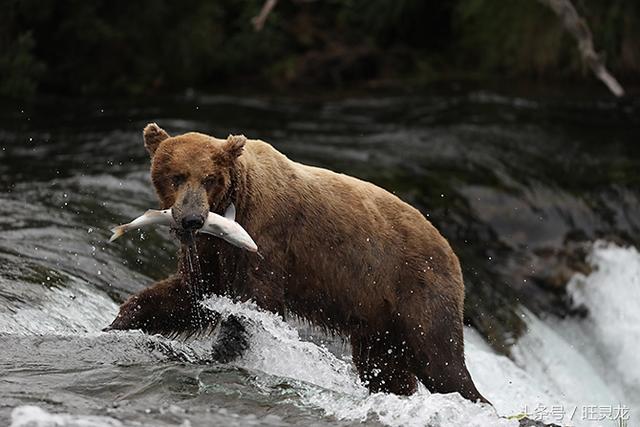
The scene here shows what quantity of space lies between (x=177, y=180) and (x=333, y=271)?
103cm

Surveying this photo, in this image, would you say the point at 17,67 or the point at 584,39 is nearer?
the point at 584,39

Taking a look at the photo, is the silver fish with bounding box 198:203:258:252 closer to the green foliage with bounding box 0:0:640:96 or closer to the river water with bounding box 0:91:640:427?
the river water with bounding box 0:91:640:427

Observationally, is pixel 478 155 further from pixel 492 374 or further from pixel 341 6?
pixel 341 6

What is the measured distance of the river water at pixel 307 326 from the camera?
5457 mm

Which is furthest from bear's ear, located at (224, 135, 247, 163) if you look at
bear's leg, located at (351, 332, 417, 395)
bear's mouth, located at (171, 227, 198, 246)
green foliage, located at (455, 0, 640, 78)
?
green foliage, located at (455, 0, 640, 78)

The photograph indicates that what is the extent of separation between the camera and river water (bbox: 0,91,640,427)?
546cm

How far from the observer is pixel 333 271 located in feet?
19.9

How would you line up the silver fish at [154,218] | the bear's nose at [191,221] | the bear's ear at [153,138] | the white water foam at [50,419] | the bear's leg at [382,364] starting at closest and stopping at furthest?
1. the white water foam at [50,419]
2. the bear's nose at [191,221]
3. the silver fish at [154,218]
4. the bear's ear at [153,138]
5. the bear's leg at [382,364]

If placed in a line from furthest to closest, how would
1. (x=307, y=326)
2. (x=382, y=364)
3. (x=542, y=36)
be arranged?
(x=542, y=36)
(x=382, y=364)
(x=307, y=326)

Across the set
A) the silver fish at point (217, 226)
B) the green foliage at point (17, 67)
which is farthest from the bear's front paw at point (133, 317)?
the green foliage at point (17, 67)

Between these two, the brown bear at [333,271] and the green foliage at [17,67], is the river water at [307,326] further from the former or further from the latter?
the green foliage at [17,67]

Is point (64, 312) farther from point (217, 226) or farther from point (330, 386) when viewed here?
point (217, 226)

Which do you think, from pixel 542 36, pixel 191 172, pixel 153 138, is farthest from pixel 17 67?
pixel 191 172

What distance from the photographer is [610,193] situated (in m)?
11.4
